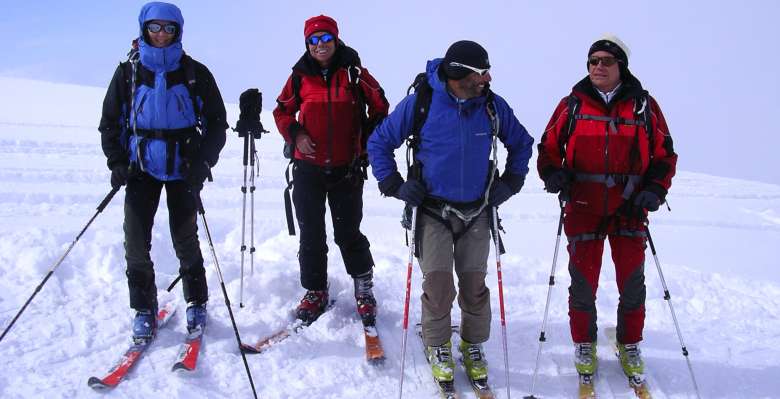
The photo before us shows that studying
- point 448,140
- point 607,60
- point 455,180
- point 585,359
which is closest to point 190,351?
point 455,180

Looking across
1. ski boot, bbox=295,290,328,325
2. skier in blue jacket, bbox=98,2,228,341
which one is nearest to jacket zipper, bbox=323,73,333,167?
skier in blue jacket, bbox=98,2,228,341

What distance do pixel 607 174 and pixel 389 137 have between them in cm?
151

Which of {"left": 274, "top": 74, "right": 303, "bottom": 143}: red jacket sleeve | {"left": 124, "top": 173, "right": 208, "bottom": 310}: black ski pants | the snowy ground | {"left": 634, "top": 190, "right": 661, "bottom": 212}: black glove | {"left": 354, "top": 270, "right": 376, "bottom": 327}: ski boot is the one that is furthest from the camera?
{"left": 354, "top": 270, "right": 376, "bottom": 327}: ski boot

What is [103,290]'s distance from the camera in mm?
4988

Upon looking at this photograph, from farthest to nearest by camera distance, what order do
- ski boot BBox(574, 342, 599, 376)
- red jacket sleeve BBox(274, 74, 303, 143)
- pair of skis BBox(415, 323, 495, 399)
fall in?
red jacket sleeve BBox(274, 74, 303, 143) < ski boot BBox(574, 342, 599, 376) < pair of skis BBox(415, 323, 495, 399)

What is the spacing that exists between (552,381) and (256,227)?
4.22m

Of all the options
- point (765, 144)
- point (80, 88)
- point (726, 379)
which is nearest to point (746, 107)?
point (765, 144)

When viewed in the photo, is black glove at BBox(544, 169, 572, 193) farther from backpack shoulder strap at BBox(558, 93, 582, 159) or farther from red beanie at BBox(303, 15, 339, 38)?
red beanie at BBox(303, 15, 339, 38)

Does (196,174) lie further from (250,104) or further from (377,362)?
(377,362)

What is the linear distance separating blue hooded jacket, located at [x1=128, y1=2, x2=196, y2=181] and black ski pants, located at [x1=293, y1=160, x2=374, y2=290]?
36.8 inches

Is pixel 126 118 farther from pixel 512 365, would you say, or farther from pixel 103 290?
pixel 512 365

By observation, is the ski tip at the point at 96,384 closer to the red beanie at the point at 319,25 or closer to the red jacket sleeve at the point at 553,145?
the red beanie at the point at 319,25

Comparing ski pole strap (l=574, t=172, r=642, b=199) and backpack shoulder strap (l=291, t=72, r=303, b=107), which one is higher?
backpack shoulder strap (l=291, t=72, r=303, b=107)

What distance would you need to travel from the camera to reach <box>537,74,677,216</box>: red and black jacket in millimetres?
3777
